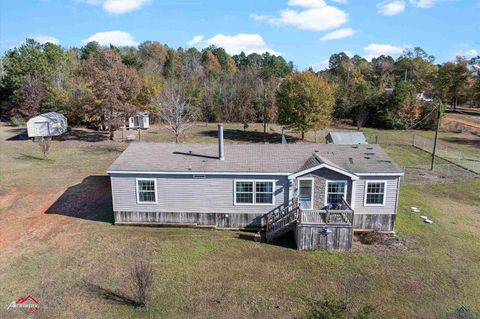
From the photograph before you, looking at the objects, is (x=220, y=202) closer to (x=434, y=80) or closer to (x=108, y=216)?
(x=108, y=216)

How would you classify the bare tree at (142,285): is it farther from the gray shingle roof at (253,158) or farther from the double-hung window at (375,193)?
the double-hung window at (375,193)

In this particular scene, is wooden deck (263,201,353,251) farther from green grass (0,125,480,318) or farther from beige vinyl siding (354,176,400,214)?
beige vinyl siding (354,176,400,214)

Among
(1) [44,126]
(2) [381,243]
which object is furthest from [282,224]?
(1) [44,126]

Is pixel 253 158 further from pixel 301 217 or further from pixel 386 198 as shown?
pixel 386 198

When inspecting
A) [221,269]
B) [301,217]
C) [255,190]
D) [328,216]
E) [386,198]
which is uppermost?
[255,190]

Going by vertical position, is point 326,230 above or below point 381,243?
above

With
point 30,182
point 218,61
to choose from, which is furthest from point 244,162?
point 218,61

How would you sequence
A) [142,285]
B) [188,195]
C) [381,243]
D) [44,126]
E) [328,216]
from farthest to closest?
1. [44,126]
2. [188,195]
3. [381,243]
4. [328,216]
5. [142,285]
